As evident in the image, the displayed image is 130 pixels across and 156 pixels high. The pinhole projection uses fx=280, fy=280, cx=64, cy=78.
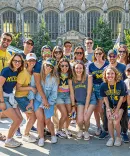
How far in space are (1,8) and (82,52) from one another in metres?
31.9

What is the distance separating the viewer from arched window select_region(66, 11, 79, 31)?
3569 centimetres

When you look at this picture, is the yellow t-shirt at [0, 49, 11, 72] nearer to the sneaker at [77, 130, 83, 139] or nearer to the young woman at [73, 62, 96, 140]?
the young woman at [73, 62, 96, 140]

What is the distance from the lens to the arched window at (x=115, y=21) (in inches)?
1419

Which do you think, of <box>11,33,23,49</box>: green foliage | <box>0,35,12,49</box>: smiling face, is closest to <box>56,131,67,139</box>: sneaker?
<box>0,35,12,49</box>: smiling face

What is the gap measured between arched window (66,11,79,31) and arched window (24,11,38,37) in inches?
163

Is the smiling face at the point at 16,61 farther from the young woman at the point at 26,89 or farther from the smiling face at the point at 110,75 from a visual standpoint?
the smiling face at the point at 110,75

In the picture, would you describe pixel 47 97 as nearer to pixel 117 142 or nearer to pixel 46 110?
pixel 46 110

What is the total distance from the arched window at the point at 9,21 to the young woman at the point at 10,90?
3232cm

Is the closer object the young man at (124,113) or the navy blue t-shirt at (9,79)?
the navy blue t-shirt at (9,79)

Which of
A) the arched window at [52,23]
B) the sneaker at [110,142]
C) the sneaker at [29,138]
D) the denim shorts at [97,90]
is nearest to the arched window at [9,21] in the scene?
the arched window at [52,23]

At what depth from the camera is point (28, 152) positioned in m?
4.76

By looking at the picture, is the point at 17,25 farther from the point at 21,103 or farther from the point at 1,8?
the point at 21,103

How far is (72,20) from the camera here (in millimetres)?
35750

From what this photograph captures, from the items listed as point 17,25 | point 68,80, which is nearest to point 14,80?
point 68,80
